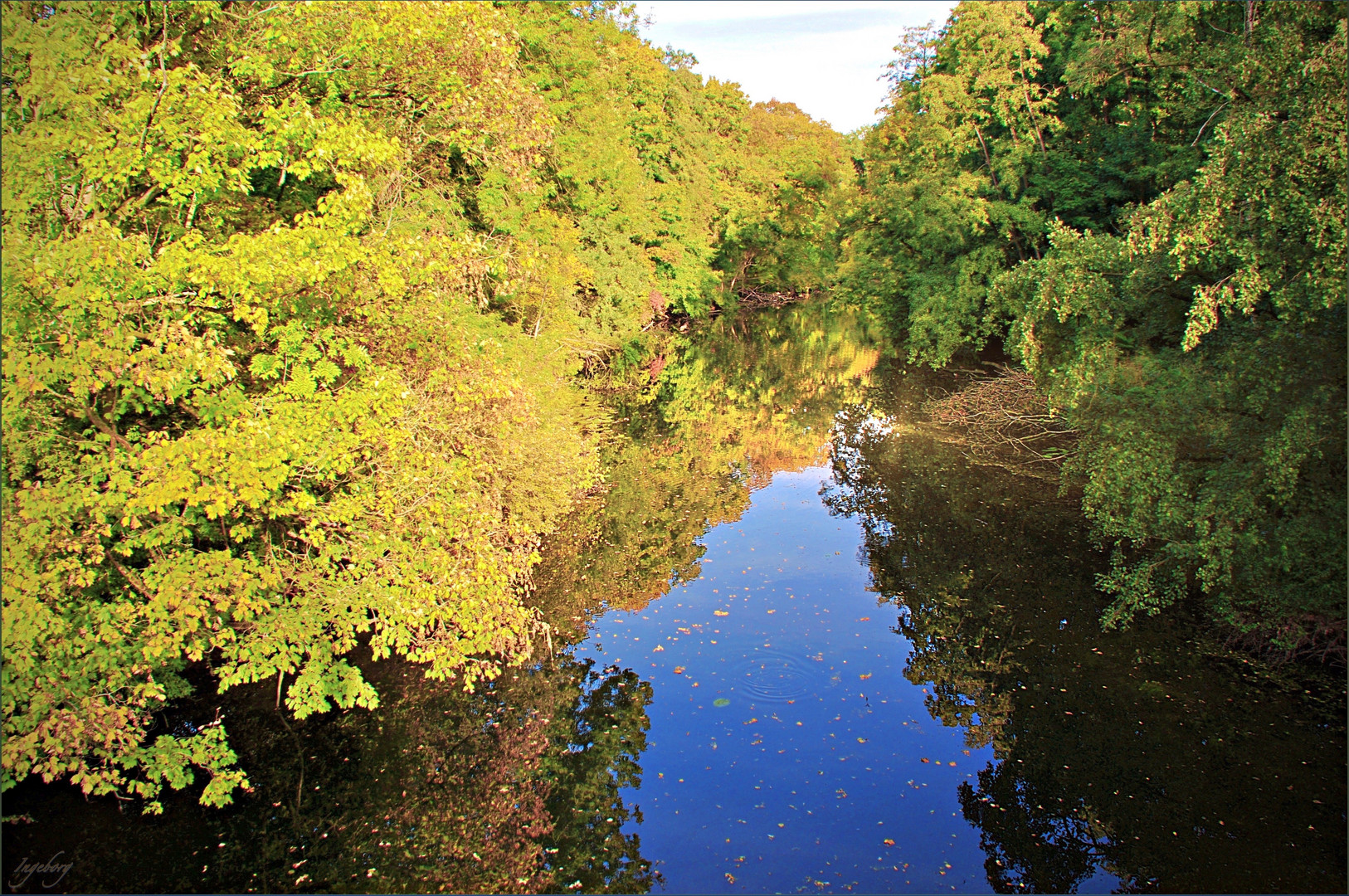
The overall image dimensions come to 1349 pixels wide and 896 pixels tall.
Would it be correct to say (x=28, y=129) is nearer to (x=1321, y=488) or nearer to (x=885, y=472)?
(x=1321, y=488)

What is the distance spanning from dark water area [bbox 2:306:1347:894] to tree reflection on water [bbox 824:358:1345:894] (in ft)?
0.13

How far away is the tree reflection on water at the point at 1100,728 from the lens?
788 cm

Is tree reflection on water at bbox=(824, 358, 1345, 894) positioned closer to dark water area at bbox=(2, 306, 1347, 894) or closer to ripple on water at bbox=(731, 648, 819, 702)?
dark water area at bbox=(2, 306, 1347, 894)

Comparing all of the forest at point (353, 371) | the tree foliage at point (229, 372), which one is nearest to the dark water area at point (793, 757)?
the forest at point (353, 371)

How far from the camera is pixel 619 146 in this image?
27.9m

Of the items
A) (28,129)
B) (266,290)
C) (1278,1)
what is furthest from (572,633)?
(1278,1)

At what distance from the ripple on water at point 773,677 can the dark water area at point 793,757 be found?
5 cm

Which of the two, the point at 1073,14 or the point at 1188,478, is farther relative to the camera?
the point at 1073,14

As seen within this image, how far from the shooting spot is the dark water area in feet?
25.9

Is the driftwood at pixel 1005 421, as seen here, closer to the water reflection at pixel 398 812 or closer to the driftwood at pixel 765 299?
the water reflection at pixel 398 812

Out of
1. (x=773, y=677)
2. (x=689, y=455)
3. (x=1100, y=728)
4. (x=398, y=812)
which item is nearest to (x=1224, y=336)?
(x=1100, y=728)

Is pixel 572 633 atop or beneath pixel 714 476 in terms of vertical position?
beneath

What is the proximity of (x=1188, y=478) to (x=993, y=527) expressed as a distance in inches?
227

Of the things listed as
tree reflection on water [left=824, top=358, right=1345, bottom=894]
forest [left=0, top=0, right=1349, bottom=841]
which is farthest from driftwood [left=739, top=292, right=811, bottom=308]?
tree reflection on water [left=824, top=358, right=1345, bottom=894]
